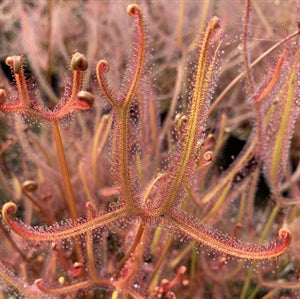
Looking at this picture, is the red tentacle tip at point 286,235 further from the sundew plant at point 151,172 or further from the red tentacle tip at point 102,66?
the red tentacle tip at point 102,66

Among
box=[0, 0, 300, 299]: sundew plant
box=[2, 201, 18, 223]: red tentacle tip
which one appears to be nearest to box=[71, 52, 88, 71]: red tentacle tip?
box=[0, 0, 300, 299]: sundew plant

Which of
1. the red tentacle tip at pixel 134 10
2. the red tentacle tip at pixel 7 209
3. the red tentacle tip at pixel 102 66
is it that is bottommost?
the red tentacle tip at pixel 7 209

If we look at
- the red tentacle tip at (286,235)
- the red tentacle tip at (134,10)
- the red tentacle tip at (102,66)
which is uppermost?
the red tentacle tip at (134,10)

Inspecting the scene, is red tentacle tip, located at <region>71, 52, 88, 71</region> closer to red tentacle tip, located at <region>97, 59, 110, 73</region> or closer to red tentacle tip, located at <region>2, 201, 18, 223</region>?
red tentacle tip, located at <region>97, 59, 110, 73</region>

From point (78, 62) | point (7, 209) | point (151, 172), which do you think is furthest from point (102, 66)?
point (151, 172)

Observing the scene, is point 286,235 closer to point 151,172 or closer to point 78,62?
point 78,62

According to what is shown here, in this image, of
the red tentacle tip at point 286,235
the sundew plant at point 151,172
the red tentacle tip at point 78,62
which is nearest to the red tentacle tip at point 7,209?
the sundew plant at point 151,172

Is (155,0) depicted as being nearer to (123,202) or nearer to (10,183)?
(10,183)

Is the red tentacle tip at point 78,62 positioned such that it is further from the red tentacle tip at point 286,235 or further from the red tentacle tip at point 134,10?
the red tentacle tip at point 286,235

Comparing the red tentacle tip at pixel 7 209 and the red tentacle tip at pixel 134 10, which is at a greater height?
the red tentacle tip at pixel 134 10

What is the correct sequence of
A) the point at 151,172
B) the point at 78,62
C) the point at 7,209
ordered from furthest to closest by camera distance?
the point at 151,172
the point at 7,209
the point at 78,62
